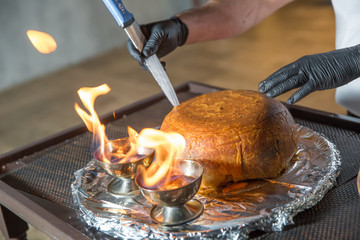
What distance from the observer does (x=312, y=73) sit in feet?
3.91

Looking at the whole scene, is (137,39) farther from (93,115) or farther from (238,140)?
(238,140)

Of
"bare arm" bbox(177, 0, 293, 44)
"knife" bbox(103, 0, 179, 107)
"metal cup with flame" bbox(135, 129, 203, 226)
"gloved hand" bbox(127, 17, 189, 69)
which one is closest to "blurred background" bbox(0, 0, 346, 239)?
"bare arm" bbox(177, 0, 293, 44)

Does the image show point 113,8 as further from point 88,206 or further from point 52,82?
point 52,82

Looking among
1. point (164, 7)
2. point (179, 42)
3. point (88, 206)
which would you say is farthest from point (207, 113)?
point (164, 7)

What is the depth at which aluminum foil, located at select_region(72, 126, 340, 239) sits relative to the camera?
0.95 m

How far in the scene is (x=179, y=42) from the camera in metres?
1.69

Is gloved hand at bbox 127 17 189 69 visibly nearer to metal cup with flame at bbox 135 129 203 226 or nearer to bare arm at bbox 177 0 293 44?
bare arm at bbox 177 0 293 44

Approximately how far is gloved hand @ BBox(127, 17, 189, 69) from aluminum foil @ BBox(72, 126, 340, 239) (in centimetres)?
44

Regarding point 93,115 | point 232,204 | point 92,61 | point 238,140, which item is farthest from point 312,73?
point 92,61

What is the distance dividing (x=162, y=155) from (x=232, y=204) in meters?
0.22

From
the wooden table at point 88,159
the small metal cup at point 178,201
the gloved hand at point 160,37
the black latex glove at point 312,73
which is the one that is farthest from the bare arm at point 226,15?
the small metal cup at point 178,201

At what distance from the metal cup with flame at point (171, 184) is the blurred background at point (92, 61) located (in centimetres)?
222

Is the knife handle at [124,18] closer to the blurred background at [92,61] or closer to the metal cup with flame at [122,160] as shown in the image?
the metal cup with flame at [122,160]

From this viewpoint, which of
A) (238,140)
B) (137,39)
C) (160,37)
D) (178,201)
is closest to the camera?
(178,201)
